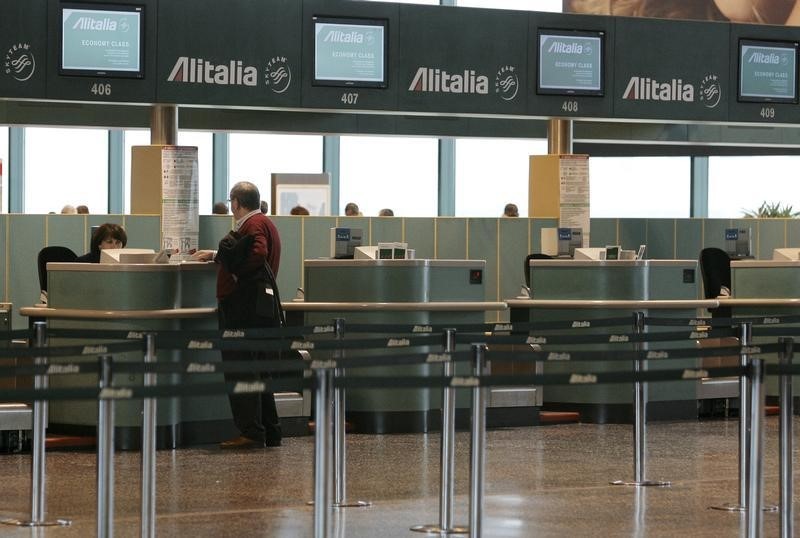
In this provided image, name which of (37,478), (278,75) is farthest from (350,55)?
(37,478)

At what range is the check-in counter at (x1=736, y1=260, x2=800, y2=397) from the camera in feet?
37.1

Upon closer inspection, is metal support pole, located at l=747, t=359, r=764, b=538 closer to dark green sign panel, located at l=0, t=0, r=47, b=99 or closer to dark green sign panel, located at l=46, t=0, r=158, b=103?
dark green sign panel, located at l=46, t=0, r=158, b=103

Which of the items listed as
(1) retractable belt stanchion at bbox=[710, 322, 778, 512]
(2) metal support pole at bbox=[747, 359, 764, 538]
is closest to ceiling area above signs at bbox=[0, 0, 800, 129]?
(1) retractable belt stanchion at bbox=[710, 322, 778, 512]

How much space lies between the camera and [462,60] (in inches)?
456

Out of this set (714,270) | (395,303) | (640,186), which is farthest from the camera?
(640,186)

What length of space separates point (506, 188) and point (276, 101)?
9806 millimetres

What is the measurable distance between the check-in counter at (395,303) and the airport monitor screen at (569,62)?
2701 mm

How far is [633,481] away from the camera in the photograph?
24.1ft

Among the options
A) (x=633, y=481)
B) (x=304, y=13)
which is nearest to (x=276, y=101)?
(x=304, y=13)

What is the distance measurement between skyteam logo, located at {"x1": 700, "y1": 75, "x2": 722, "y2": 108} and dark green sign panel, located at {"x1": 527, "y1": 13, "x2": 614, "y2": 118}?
0.90 meters

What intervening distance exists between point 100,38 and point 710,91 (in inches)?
211

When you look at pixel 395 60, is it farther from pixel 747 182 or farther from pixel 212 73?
pixel 747 182

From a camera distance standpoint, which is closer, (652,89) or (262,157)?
(652,89)

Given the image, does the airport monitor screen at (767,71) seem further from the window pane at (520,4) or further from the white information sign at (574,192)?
the window pane at (520,4)
